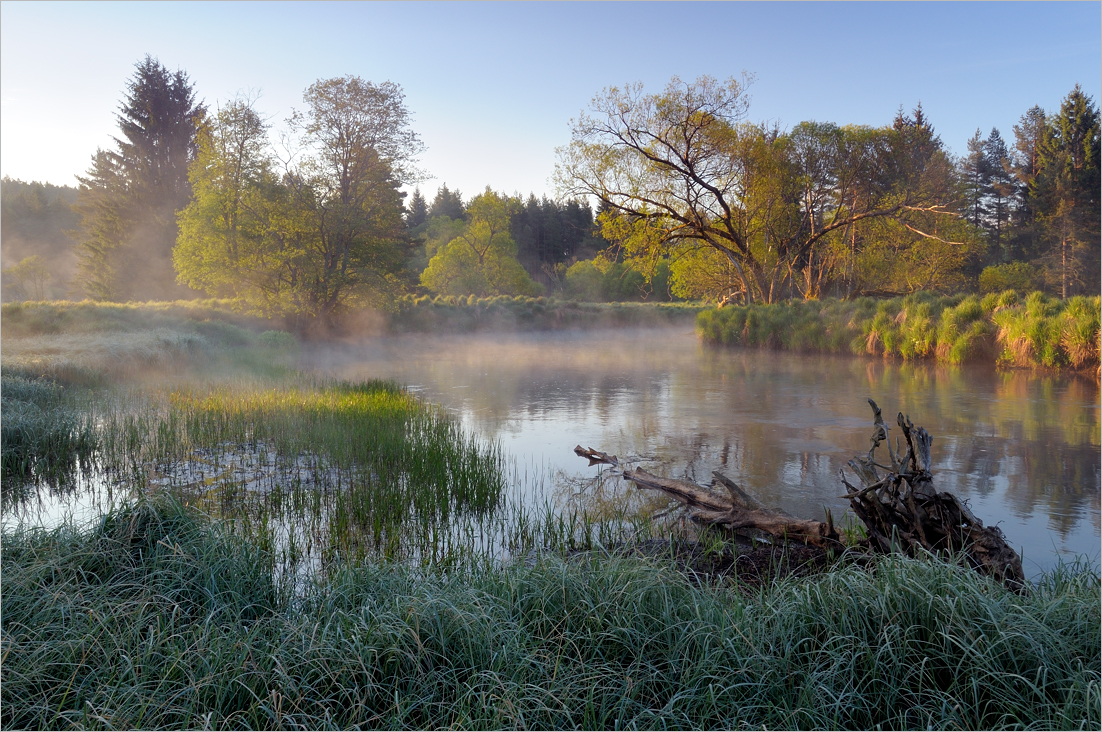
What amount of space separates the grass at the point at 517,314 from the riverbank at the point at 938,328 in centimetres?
1234

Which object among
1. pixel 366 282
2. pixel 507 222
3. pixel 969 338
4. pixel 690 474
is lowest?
pixel 690 474

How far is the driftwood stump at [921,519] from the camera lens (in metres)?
3.44

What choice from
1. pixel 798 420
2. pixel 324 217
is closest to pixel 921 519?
pixel 798 420

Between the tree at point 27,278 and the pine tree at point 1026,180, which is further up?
the pine tree at point 1026,180

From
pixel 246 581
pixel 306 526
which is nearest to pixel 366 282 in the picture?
pixel 306 526

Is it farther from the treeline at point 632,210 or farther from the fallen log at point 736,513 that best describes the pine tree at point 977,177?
the fallen log at point 736,513

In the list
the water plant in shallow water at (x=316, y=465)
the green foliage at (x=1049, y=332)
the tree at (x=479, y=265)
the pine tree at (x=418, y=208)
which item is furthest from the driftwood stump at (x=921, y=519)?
the pine tree at (x=418, y=208)

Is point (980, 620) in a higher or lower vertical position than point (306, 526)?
higher

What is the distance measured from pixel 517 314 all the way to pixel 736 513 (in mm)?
31660

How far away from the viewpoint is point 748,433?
907 centimetres

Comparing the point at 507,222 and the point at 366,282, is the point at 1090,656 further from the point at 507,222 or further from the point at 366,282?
the point at 507,222

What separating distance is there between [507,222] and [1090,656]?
176 feet

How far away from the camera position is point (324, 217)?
2284 cm

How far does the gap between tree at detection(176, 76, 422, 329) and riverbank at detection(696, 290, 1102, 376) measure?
45.0ft
